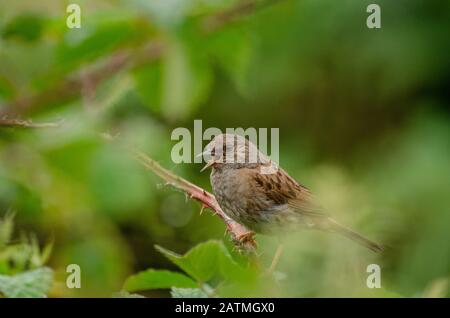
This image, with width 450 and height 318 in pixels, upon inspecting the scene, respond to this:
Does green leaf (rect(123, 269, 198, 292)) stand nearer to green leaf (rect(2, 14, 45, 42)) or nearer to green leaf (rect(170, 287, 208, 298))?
green leaf (rect(170, 287, 208, 298))

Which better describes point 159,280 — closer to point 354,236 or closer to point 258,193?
point 354,236

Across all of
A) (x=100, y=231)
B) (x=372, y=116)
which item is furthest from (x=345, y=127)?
(x=100, y=231)

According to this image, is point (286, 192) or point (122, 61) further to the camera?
point (286, 192)

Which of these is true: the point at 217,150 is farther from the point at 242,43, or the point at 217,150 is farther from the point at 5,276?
the point at 5,276

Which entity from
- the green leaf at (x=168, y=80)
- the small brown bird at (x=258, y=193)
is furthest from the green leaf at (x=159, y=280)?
the small brown bird at (x=258, y=193)

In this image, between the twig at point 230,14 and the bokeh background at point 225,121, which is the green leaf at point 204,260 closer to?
the bokeh background at point 225,121

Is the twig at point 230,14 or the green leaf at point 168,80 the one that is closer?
the green leaf at point 168,80

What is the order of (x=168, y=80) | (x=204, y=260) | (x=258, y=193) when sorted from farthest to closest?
1. (x=258, y=193)
2. (x=168, y=80)
3. (x=204, y=260)

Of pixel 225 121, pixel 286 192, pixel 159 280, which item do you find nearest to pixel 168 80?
pixel 159 280
